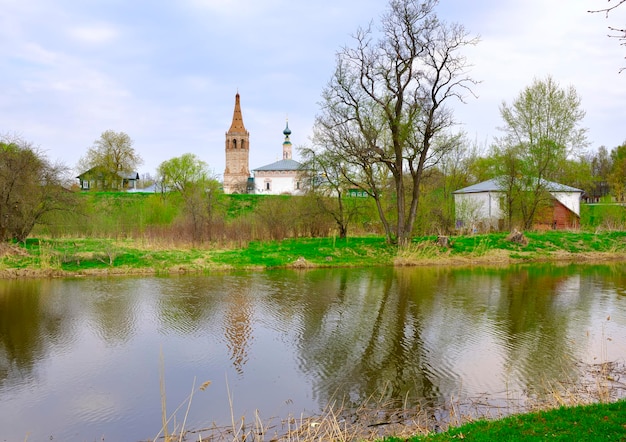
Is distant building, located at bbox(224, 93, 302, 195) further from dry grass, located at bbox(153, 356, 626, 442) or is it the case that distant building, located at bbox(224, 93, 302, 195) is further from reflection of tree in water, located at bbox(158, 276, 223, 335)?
dry grass, located at bbox(153, 356, 626, 442)

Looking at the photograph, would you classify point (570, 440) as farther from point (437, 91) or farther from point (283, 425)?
point (437, 91)

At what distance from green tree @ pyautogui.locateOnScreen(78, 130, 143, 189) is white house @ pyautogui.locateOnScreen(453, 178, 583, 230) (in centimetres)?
4104

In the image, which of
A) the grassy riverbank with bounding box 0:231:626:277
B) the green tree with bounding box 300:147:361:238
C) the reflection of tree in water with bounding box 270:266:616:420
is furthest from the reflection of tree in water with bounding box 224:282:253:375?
the green tree with bounding box 300:147:361:238

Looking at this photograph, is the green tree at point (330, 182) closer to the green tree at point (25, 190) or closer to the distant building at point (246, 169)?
the green tree at point (25, 190)

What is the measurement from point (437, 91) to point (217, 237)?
13036mm

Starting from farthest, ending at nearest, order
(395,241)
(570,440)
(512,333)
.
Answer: (395,241), (512,333), (570,440)

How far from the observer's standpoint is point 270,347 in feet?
31.6

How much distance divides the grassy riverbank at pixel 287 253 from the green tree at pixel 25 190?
3.47 ft

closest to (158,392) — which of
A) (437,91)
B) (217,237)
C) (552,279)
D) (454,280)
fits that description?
(454,280)

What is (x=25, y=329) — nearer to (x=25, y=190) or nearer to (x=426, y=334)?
(x=426, y=334)

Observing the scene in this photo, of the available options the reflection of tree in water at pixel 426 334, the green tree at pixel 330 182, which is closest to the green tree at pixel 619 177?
the green tree at pixel 330 182

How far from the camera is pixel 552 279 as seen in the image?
60.5 feet

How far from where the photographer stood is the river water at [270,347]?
683 cm

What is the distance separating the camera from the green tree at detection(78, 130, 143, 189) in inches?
2308
